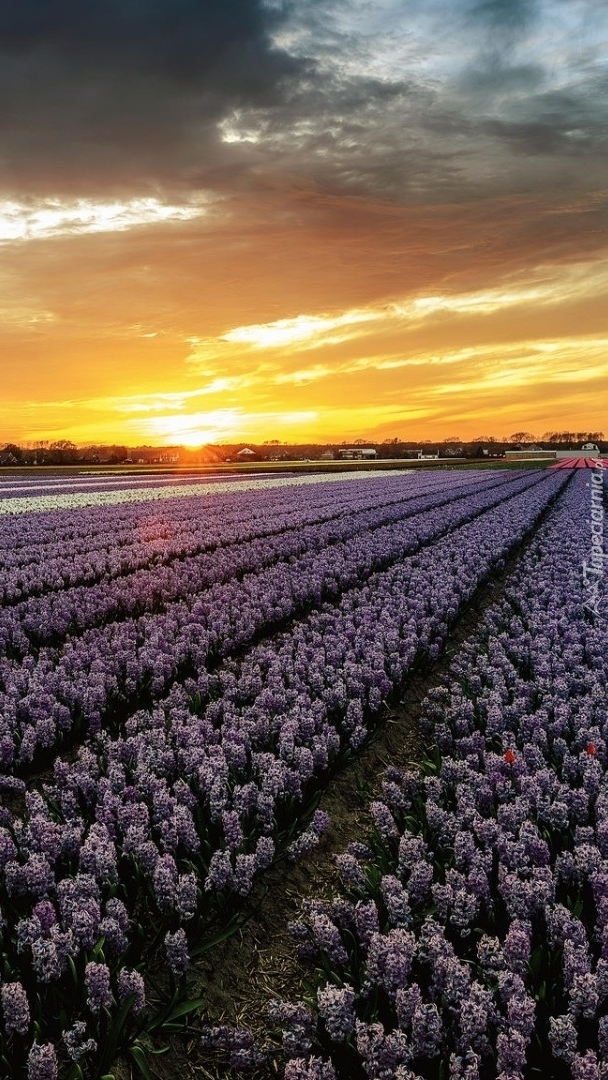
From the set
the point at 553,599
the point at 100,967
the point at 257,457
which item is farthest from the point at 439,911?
Answer: the point at 257,457

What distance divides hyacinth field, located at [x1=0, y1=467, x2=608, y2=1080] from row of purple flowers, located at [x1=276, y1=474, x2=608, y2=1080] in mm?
13

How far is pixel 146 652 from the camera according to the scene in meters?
8.12

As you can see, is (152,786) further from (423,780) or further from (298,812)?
(423,780)

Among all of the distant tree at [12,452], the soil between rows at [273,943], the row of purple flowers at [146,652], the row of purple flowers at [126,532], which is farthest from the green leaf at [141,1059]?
the distant tree at [12,452]

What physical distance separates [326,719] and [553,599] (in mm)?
5685

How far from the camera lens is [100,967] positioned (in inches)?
126

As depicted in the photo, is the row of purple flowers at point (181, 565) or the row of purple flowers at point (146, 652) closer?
the row of purple flowers at point (146, 652)

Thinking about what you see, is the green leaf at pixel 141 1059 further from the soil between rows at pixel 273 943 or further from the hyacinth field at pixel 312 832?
the soil between rows at pixel 273 943

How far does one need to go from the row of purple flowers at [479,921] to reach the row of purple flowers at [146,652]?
2962 mm

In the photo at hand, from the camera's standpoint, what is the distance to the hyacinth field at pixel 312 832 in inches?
122

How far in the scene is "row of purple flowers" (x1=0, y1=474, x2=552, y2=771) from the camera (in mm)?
6555

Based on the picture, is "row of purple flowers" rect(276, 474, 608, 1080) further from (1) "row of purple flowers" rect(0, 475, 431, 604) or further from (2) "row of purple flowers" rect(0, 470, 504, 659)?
(1) "row of purple flowers" rect(0, 475, 431, 604)

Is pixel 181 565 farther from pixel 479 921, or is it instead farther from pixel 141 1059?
pixel 141 1059

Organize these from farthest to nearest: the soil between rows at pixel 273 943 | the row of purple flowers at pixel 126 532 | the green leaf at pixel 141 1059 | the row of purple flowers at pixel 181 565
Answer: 1. the row of purple flowers at pixel 126 532
2. the row of purple flowers at pixel 181 565
3. the soil between rows at pixel 273 943
4. the green leaf at pixel 141 1059
